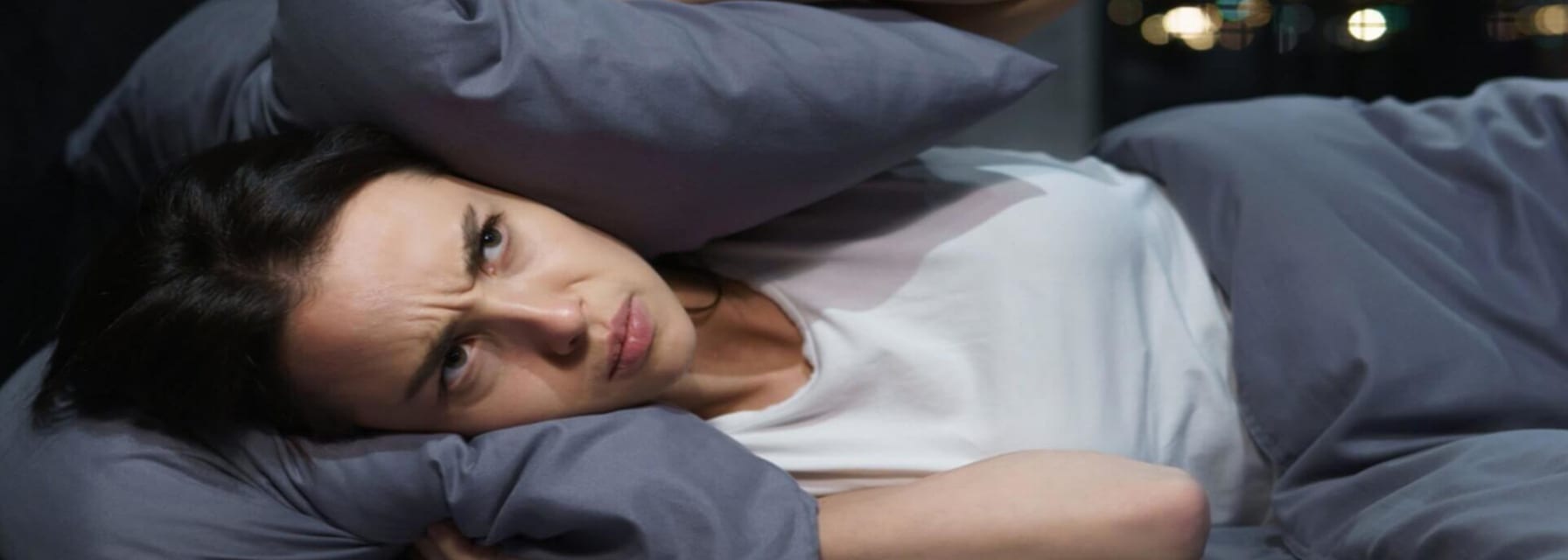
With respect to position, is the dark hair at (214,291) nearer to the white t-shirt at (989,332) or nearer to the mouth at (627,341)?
the mouth at (627,341)

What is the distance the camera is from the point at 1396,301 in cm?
91

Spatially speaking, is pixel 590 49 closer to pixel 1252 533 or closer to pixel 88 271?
pixel 88 271

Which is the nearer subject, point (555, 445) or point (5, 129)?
point (555, 445)

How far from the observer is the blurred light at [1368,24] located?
57.5 inches

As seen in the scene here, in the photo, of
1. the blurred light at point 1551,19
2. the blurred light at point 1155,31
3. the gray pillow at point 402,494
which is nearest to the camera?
the gray pillow at point 402,494

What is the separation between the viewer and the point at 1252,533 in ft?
3.13

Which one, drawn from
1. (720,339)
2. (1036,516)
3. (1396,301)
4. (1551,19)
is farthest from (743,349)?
(1551,19)

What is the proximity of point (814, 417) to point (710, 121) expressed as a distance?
21 centimetres

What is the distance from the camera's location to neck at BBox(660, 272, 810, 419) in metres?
0.98

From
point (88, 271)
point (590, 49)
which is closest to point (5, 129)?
point (88, 271)

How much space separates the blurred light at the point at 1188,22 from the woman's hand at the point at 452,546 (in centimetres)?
96

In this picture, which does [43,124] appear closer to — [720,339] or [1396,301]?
[720,339]

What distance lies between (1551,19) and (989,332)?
32.0 inches

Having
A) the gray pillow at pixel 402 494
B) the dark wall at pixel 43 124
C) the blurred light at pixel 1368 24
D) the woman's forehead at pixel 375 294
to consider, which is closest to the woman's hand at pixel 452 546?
the gray pillow at pixel 402 494
